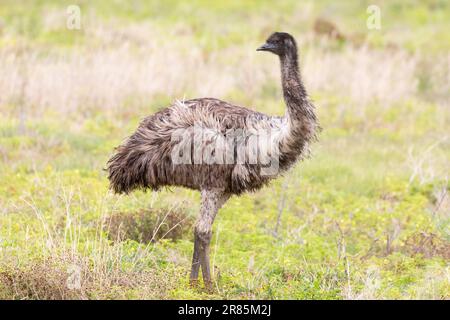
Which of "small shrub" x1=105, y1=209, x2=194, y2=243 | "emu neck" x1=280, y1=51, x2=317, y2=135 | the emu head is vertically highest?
the emu head

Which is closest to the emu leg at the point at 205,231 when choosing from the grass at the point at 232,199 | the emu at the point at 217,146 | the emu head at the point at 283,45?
the emu at the point at 217,146

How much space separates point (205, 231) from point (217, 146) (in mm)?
725

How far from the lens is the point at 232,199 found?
1021cm

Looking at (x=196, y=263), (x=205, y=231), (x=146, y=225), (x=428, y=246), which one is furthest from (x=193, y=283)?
(x=428, y=246)

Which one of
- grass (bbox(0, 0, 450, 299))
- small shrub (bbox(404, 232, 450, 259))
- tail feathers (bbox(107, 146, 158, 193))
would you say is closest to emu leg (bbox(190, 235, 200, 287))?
grass (bbox(0, 0, 450, 299))

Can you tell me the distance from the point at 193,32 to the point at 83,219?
466 inches

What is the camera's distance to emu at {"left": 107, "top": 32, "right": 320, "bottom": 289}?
6836 mm

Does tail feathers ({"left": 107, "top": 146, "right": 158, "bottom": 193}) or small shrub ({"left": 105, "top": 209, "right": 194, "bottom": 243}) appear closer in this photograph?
tail feathers ({"left": 107, "top": 146, "right": 158, "bottom": 193})

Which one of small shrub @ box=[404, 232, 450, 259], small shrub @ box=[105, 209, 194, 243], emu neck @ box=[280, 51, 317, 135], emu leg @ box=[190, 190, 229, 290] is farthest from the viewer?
small shrub @ box=[105, 209, 194, 243]

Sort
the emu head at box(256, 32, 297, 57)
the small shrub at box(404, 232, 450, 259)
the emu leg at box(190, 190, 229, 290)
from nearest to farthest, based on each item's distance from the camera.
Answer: the emu head at box(256, 32, 297, 57)
the emu leg at box(190, 190, 229, 290)
the small shrub at box(404, 232, 450, 259)

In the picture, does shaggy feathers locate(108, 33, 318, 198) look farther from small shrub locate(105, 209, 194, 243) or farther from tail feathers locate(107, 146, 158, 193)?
small shrub locate(105, 209, 194, 243)

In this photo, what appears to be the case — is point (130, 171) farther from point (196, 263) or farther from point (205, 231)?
point (196, 263)

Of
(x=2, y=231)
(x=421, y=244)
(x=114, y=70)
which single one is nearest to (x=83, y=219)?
(x=2, y=231)

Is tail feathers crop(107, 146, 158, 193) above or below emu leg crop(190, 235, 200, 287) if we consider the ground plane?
above
